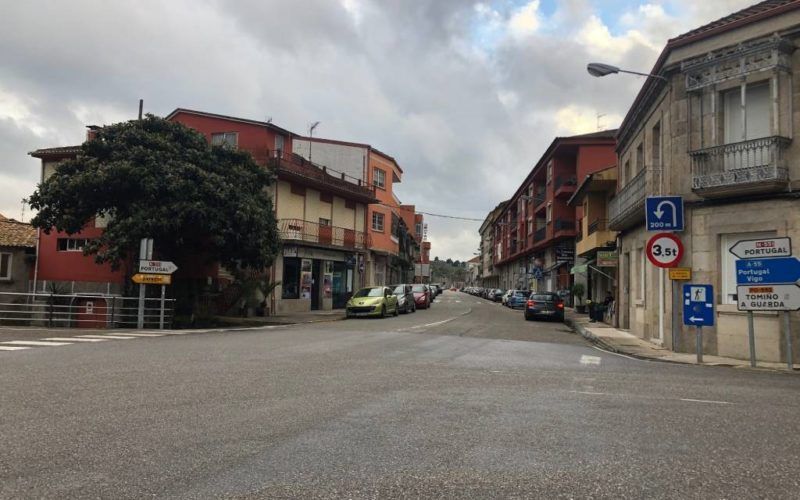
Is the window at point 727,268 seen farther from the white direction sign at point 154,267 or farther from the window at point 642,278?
the white direction sign at point 154,267

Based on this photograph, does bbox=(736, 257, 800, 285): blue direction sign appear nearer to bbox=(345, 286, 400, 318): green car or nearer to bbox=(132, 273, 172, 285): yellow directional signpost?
bbox=(132, 273, 172, 285): yellow directional signpost

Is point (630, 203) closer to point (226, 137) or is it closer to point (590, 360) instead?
point (590, 360)

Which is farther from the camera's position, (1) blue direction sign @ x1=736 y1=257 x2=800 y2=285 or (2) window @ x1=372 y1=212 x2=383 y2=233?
(2) window @ x1=372 y1=212 x2=383 y2=233

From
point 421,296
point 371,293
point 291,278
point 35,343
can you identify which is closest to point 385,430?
point 35,343

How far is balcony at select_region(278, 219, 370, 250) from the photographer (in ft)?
98.8

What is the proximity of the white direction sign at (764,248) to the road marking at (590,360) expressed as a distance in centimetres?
359

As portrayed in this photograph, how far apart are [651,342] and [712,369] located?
224 inches

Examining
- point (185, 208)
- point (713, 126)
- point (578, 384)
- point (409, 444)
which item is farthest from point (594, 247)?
point (409, 444)

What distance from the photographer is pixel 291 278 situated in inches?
1216

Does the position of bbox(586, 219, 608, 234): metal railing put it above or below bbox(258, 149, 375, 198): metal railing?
below

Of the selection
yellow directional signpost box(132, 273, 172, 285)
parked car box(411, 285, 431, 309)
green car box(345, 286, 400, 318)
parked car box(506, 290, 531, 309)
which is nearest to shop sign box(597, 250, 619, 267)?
green car box(345, 286, 400, 318)

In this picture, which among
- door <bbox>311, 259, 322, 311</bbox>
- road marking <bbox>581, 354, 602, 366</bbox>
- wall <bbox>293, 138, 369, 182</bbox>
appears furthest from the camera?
wall <bbox>293, 138, 369, 182</bbox>

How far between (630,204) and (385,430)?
52.6 feet

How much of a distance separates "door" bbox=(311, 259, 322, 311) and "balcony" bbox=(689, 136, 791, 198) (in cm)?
2243
